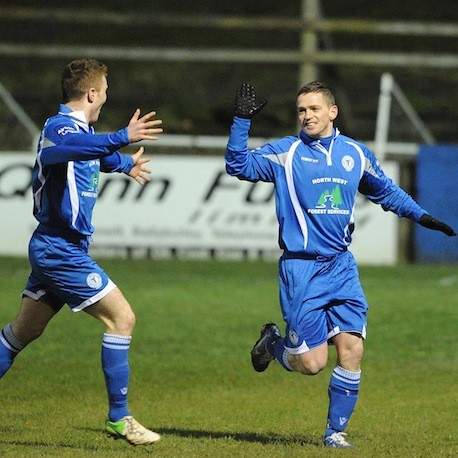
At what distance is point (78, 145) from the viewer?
7355 millimetres

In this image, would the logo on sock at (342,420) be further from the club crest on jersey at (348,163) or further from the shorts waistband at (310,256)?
the club crest on jersey at (348,163)

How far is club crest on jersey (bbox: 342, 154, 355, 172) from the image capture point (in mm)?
7961

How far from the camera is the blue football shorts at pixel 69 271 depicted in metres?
7.64

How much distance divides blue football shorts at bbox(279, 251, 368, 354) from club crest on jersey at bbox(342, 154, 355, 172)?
55cm

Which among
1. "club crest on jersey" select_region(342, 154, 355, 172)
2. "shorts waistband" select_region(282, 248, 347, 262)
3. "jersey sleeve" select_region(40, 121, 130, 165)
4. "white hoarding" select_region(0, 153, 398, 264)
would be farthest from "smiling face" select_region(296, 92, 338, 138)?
"white hoarding" select_region(0, 153, 398, 264)

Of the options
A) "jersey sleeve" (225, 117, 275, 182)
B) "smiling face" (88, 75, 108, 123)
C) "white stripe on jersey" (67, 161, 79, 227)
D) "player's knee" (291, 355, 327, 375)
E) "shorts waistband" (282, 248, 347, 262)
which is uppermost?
"smiling face" (88, 75, 108, 123)

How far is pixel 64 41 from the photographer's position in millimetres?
36219

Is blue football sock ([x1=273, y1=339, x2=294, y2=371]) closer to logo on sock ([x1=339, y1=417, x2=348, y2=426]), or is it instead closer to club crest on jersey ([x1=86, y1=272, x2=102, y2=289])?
logo on sock ([x1=339, y1=417, x2=348, y2=426])

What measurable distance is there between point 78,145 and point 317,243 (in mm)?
1541

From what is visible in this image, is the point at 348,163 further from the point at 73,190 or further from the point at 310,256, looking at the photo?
the point at 73,190

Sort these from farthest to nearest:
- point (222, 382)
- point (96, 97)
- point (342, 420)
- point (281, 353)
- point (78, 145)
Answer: point (222, 382)
point (281, 353)
point (342, 420)
point (96, 97)
point (78, 145)

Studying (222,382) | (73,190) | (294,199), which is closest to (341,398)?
(294,199)

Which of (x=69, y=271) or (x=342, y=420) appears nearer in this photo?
(x=69, y=271)

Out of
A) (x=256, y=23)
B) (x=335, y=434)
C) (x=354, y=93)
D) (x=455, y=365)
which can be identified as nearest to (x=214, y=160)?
(x=256, y=23)
